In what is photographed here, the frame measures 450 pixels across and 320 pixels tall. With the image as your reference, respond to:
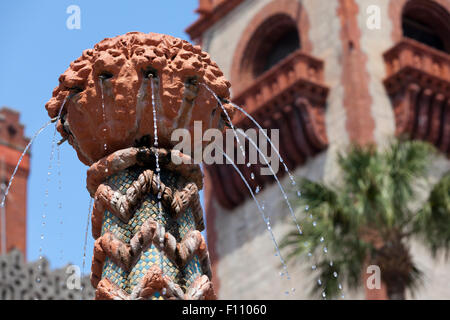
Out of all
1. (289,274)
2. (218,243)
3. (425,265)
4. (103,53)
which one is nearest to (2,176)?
(218,243)

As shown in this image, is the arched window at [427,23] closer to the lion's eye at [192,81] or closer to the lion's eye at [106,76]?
the lion's eye at [192,81]

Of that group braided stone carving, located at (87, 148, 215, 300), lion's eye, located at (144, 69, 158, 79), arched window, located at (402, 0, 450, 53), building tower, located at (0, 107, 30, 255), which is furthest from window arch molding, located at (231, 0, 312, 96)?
braided stone carving, located at (87, 148, 215, 300)

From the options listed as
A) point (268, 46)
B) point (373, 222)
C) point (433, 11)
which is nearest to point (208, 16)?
point (268, 46)

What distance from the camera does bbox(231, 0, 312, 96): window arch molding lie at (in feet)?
97.0

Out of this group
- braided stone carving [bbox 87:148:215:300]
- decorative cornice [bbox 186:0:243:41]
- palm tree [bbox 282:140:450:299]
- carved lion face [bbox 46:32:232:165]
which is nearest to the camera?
braided stone carving [bbox 87:148:215:300]

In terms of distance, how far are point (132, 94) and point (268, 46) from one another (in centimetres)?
2489

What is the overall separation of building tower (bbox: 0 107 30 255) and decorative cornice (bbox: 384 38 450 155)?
14.7 m

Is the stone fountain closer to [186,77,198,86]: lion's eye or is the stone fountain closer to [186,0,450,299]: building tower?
[186,77,198,86]: lion's eye

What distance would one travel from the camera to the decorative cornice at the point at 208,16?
106 ft

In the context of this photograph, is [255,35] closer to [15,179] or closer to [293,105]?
[293,105]

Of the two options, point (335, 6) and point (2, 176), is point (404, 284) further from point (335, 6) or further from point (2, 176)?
point (2, 176)

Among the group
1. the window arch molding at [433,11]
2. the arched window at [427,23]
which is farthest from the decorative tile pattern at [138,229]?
the arched window at [427,23]

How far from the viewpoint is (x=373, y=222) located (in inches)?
726

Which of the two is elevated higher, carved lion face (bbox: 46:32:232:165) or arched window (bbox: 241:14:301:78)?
arched window (bbox: 241:14:301:78)
